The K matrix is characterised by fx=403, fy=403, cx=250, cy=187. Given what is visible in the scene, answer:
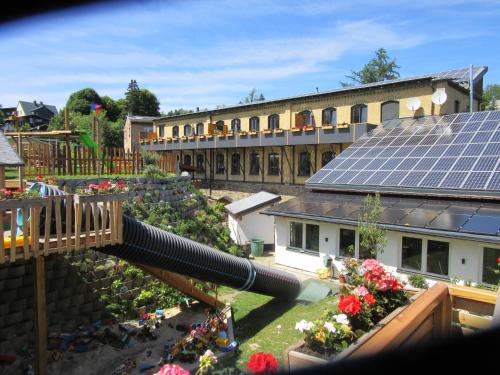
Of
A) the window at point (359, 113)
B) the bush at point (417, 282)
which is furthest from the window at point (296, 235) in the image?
the window at point (359, 113)

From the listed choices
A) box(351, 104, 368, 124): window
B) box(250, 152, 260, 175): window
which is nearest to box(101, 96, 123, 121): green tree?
box(250, 152, 260, 175): window

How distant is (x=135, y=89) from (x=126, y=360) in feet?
230

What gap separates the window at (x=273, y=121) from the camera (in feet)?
97.8

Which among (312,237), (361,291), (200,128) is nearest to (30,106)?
(200,128)

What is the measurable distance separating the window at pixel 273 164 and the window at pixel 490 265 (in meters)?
16.9

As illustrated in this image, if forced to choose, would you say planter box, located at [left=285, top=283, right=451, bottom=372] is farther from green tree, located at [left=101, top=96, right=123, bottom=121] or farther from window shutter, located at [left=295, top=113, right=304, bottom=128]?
green tree, located at [left=101, top=96, right=123, bottom=121]

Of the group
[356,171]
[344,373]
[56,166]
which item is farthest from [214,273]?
[56,166]

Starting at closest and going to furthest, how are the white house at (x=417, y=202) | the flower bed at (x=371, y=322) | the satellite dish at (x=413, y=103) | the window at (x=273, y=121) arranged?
the flower bed at (x=371, y=322), the white house at (x=417, y=202), the satellite dish at (x=413, y=103), the window at (x=273, y=121)

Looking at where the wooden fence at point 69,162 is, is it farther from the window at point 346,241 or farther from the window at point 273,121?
the window at point 346,241

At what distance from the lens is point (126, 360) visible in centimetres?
955

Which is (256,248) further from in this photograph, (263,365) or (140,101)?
(140,101)

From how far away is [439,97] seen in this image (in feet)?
70.0

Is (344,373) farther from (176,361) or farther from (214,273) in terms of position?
(214,273)

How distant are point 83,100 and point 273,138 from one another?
5731 centimetres
